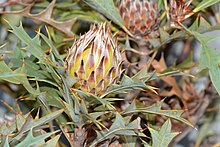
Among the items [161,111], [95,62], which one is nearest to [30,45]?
[95,62]

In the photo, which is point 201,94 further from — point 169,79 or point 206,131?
point 206,131

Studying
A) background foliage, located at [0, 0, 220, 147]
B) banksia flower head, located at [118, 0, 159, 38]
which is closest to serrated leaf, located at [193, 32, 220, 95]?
background foliage, located at [0, 0, 220, 147]

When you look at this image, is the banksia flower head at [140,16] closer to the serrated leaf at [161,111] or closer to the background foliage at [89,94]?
the background foliage at [89,94]

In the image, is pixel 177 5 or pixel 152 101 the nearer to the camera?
pixel 177 5

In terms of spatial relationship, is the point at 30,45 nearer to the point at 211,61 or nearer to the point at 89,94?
the point at 89,94

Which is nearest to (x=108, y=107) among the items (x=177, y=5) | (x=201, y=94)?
(x=177, y=5)
